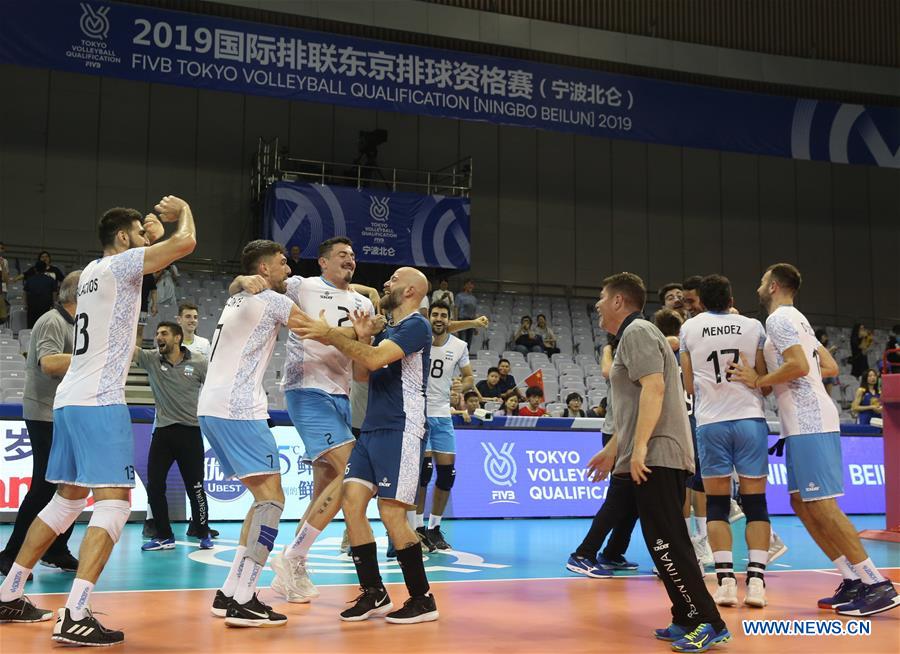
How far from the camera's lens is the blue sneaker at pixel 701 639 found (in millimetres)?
4652

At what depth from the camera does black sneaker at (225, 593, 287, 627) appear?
524 centimetres

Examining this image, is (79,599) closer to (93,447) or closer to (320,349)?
(93,447)

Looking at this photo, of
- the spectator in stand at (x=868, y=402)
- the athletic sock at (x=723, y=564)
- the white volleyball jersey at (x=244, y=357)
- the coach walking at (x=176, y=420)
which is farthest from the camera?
the spectator in stand at (x=868, y=402)

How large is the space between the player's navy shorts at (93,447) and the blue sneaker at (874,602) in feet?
14.5

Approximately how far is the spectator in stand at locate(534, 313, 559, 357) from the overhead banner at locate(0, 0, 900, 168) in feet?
14.3

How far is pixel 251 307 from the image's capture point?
582 cm

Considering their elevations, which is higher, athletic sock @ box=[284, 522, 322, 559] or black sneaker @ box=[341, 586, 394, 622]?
athletic sock @ box=[284, 522, 322, 559]

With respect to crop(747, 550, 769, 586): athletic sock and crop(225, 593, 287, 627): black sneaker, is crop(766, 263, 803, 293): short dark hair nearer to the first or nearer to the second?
crop(747, 550, 769, 586): athletic sock

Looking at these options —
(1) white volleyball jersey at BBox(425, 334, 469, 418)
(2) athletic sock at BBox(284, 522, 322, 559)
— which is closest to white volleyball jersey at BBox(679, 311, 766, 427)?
(2) athletic sock at BBox(284, 522, 322, 559)

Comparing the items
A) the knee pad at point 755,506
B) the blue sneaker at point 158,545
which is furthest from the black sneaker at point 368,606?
the blue sneaker at point 158,545

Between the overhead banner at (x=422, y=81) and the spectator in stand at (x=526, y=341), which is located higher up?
the overhead banner at (x=422, y=81)

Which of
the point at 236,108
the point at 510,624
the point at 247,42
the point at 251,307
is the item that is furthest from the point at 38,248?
the point at 510,624

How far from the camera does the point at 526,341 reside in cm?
2012

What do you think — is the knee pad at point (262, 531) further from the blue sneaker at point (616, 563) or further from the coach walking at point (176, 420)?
the coach walking at point (176, 420)
